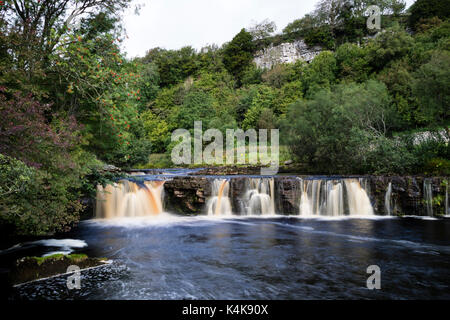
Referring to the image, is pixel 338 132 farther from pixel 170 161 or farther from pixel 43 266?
pixel 170 161

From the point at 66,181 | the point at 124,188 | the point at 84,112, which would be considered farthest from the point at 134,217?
the point at 66,181

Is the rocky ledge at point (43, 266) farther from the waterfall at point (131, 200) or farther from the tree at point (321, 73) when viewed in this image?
the tree at point (321, 73)

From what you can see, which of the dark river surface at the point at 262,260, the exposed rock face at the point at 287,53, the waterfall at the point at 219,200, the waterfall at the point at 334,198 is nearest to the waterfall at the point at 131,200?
the dark river surface at the point at 262,260

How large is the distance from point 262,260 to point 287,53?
52990 millimetres

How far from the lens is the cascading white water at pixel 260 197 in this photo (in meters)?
14.3

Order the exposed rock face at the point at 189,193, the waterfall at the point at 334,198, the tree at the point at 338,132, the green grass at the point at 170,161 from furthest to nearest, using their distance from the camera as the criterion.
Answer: the green grass at the point at 170,161, the tree at the point at 338,132, the exposed rock face at the point at 189,193, the waterfall at the point at 334,198

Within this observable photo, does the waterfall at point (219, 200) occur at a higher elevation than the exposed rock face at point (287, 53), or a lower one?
lower

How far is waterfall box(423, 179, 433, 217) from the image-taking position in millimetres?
12984

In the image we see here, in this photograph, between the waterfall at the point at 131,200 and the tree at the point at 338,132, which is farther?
the tree at the point at 338,132

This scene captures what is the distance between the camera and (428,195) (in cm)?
1304

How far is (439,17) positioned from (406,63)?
1273 cm

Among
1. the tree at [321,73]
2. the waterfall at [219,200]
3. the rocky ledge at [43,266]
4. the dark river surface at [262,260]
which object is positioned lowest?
the dark river surface at [262,260]

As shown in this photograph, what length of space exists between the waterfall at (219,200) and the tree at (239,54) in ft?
146

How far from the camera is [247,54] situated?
185ft
